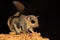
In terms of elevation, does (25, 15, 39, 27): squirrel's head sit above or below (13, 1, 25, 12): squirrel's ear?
below

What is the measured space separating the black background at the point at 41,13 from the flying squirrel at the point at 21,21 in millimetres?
77

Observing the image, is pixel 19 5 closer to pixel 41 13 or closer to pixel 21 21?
pixel 21 21

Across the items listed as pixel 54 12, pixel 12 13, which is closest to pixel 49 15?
pixel 54 12

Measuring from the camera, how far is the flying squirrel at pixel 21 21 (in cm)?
164

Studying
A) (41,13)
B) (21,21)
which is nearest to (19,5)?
(21,21)

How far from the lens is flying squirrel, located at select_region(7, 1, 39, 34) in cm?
164

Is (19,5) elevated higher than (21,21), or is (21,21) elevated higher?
(19,5)

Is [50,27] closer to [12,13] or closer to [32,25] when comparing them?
[32,25]

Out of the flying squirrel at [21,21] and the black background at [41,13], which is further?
the black background at [41,13]

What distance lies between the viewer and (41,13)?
69.9 inches

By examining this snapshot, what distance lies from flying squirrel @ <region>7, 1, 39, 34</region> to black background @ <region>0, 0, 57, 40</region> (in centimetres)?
8

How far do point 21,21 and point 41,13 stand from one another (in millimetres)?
230

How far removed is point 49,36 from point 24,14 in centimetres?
32

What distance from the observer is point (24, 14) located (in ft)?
5.52
